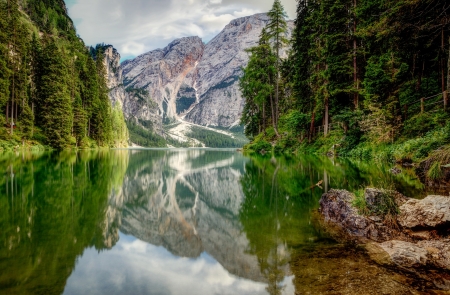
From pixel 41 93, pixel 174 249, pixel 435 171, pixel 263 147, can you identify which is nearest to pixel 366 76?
pixel 435 171

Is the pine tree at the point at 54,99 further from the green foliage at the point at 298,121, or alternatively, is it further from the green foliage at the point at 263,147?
the green foliage at the point at 298,121

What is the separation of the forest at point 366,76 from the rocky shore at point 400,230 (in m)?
7.27

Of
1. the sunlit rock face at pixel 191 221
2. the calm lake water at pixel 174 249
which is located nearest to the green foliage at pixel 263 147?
the sunlit rock face at pixel 191 221

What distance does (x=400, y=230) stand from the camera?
17.7 feet

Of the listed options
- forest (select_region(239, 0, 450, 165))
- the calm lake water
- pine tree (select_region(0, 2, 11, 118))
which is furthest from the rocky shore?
pine tree (select_region(0, 2, 11, 118))

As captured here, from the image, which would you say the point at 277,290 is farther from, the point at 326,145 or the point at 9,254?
the point at 326,145

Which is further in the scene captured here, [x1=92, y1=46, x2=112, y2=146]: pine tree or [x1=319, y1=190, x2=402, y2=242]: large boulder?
[x1=92, y1=46, x2=112, y2=146]: pine tree

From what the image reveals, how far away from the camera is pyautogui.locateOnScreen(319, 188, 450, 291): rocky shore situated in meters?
3.97

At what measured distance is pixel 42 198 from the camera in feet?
27.0

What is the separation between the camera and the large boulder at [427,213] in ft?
16.5

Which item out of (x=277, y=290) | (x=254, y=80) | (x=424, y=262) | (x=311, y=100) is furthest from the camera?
(x=254, y=80)

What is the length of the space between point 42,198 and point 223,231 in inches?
230

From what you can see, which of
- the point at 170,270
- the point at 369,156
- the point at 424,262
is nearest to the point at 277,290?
the point at 170,270

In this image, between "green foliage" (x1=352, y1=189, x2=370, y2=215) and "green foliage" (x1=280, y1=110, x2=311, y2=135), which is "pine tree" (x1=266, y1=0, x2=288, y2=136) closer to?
"green foliage" (x1=280, y1=110, x2=311, y2=135)
